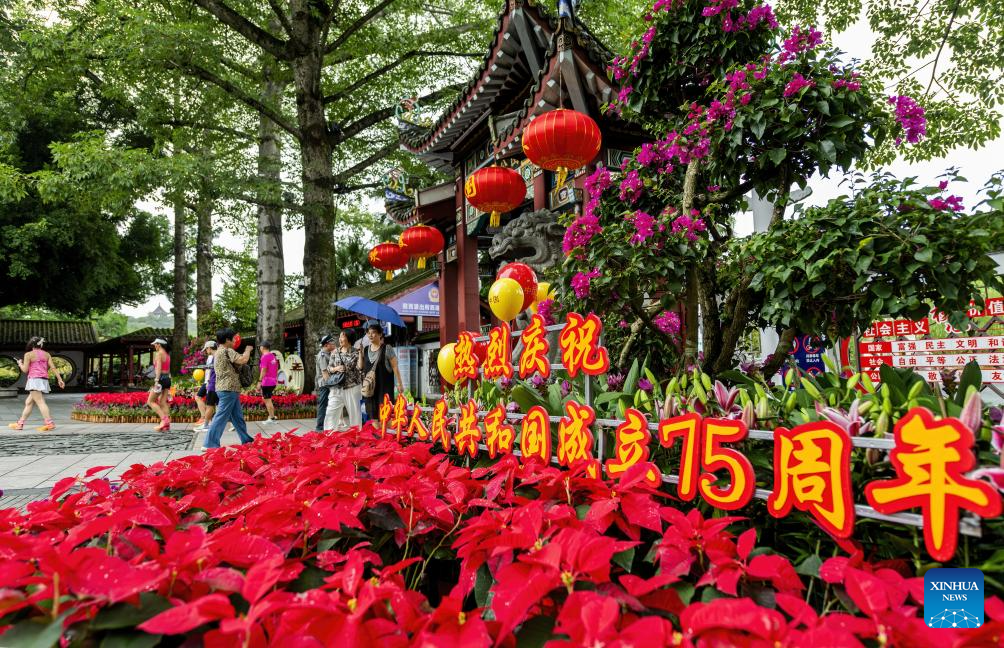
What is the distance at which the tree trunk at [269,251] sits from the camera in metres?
12.4

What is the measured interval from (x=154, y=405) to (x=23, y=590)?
933cm

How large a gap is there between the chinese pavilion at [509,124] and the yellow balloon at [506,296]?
2491 millimetres

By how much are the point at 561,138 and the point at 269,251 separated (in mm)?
9945

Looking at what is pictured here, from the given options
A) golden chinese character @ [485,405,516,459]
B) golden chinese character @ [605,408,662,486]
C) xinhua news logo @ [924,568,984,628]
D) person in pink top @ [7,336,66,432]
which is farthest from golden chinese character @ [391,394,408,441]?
person in pink top @ [7,336,66,432]

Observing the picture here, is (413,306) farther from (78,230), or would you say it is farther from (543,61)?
(78,230)

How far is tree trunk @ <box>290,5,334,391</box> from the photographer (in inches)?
438

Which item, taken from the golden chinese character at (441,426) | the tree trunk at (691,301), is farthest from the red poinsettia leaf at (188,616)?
the tree trunk at (691,301)

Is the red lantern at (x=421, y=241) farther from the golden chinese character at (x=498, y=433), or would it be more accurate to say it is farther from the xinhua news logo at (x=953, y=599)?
the xinhua news logo at (x=953, y=599)

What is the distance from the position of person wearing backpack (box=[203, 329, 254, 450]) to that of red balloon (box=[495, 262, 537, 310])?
3073mm

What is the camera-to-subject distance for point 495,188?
6.64 meters

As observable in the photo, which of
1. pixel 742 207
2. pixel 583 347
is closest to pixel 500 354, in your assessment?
pixel 583 347

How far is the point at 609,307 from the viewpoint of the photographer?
344 cm

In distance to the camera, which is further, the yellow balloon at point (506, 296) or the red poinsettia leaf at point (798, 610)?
the yellow balloon at point (506, 296)

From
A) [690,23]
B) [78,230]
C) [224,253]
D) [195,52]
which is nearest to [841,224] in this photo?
[690,23]
